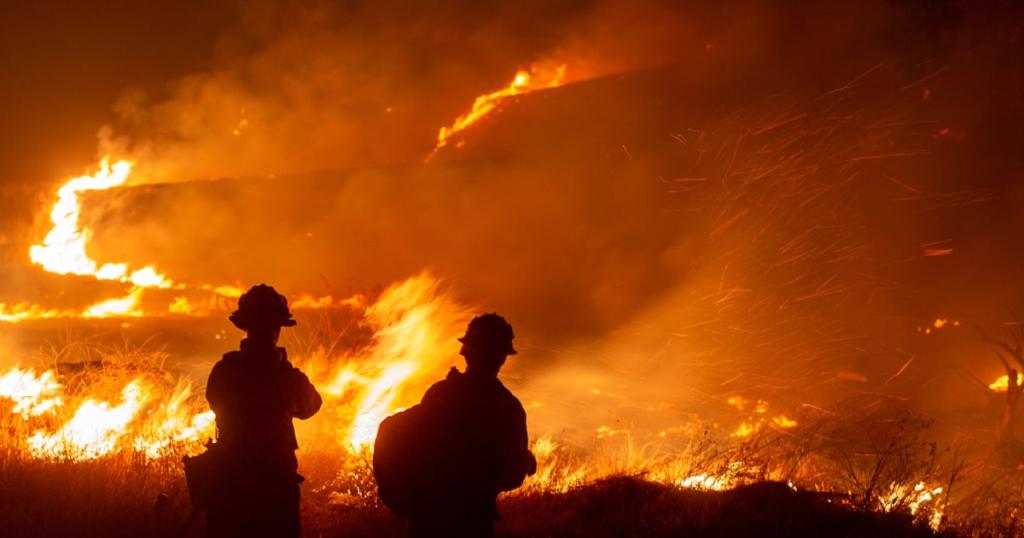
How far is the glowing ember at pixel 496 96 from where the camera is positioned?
14.5 meters

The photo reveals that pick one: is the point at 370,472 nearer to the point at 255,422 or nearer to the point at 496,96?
the point at 255,422

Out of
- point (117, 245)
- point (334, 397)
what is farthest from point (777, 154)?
point (117, 245)

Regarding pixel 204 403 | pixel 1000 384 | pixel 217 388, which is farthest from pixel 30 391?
pixel 1000 384

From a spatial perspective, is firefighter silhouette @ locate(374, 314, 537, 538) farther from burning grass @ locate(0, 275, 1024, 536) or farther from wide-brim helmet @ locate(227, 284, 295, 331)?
burning grass @ locate(0, 275, 1024, 536)

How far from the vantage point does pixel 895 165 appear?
12.7m

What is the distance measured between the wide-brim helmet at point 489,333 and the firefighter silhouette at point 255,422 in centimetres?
112

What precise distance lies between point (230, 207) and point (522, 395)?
6738 millimetres

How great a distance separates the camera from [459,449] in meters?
2.70

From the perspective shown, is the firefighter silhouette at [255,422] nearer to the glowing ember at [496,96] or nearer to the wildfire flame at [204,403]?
the wildfire flame at [204,403]

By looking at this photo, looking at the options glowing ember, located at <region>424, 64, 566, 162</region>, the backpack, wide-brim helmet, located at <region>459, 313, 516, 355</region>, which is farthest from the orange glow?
glowing ember, located at <region>424, 64, 566, 162</region>

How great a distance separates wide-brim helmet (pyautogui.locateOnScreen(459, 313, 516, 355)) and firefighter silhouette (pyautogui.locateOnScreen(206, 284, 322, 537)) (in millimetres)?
1123

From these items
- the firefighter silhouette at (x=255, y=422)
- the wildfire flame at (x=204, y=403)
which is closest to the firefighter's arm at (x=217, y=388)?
the firefighter silhouette at (x=255, y=422)

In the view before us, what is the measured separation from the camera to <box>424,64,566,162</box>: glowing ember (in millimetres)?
14539

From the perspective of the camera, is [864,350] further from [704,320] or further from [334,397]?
[334,397]
